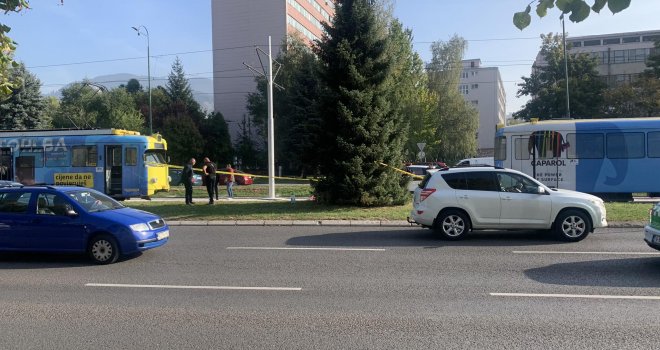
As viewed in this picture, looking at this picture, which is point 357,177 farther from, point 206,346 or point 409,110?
point 409,110

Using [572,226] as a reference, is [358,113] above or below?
above

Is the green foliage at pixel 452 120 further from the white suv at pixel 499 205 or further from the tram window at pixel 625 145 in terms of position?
the white suv at pixel 499 205

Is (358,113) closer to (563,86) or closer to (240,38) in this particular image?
(563,86)

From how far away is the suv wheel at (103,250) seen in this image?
30.6 feet

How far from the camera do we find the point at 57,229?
30.9 ft

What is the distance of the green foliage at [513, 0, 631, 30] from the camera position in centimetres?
301

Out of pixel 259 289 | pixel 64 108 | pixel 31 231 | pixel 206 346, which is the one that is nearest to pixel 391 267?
pixel 259 289

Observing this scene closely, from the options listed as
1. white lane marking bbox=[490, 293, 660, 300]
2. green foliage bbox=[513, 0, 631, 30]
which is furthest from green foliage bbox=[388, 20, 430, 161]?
green foliage bbox=[513, 0, 631, 30]

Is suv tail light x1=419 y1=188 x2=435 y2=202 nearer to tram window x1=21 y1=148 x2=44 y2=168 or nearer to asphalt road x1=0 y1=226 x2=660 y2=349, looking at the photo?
asphalt road x1=0 y1=226 x2=660 y2=349

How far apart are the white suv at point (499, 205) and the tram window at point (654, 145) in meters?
9.50

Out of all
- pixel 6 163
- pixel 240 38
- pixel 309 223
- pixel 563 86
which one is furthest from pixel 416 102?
pixel 309 223

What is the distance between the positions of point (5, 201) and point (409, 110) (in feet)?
133

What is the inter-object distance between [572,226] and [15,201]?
37.1 ft

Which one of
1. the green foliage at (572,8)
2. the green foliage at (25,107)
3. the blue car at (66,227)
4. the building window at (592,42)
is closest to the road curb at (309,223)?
the blue car at (66,227)
